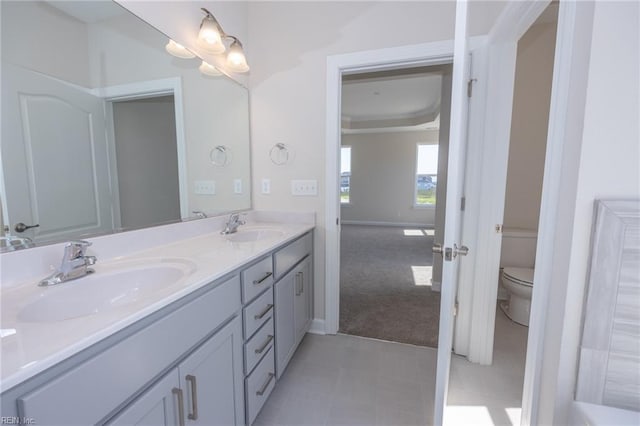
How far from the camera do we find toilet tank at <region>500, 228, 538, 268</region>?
93.2 inches

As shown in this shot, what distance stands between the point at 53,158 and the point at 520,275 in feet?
9.50

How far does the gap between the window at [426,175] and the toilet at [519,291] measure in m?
4.72

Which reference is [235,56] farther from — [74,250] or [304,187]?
[74,250]

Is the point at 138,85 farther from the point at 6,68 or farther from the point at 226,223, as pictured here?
the point at 226,223

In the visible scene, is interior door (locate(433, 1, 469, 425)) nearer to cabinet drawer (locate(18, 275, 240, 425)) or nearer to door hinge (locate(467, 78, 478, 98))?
door hinge (locate(467, 78, 478, 98))

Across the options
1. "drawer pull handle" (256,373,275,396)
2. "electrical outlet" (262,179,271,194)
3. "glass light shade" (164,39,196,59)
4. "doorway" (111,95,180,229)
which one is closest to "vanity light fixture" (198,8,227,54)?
"glass light shade" (164,39,196,59)

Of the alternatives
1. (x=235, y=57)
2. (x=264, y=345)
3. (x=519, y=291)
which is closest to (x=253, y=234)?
(x=264, y=345)

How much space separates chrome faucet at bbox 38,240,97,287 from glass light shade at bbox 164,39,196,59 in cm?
110

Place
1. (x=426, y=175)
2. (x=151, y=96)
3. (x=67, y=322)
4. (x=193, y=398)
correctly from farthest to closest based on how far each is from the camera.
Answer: (x=426, y=175) < (x=151, y=96) < (x=193, y=398) < (x=67, y=322)

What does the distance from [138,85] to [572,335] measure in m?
1.97

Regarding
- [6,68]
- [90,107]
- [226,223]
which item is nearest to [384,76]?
[226,223]

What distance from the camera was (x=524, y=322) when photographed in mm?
2162

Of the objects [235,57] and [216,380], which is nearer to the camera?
[216,380]

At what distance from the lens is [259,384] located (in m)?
1.25
